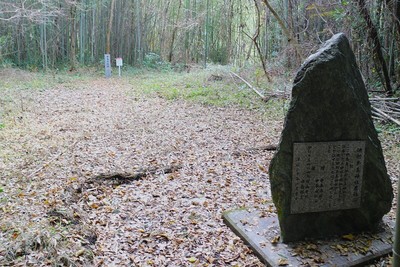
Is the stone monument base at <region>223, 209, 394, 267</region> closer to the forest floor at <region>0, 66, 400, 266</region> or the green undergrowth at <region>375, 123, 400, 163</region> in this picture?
the forest floor at <region>0, 66, 400, 266</region>

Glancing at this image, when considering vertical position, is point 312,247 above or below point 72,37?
below

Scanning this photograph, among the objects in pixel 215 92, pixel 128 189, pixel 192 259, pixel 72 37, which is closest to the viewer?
pixel 192 259

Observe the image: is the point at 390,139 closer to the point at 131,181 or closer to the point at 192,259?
the point at 131,181

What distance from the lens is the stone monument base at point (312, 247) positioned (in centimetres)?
260

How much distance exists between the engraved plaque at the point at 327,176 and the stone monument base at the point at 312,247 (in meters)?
0.28

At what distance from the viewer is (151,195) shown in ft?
12.8

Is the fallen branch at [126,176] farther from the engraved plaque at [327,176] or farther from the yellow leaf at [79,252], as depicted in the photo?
the engraved plaque at [327,176]

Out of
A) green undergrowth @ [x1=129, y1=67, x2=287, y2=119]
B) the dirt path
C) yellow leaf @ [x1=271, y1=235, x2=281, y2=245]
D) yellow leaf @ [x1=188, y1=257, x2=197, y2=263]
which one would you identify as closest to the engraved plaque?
yellow leaf @ [x1=271, y1=235, x2=281, y2=245]

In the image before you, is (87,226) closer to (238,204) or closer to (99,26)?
(238,204)

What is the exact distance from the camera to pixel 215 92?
10570mm

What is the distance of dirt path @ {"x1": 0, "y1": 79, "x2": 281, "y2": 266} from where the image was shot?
9.18 feet

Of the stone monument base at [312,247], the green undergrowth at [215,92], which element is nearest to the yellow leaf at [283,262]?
the stone monument base at [312,247]

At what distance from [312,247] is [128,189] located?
2.18 metres

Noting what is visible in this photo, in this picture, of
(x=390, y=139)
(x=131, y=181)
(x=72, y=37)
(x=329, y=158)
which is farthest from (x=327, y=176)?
(x=72, y=37)
